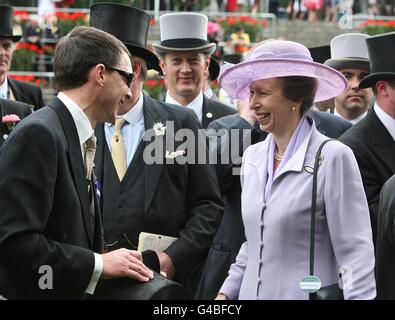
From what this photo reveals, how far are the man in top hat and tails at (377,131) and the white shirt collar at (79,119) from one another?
1.91 m

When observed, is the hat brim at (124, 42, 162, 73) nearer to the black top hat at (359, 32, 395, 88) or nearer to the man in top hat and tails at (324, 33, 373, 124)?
the black top hat at (359, 32, 395, 88)

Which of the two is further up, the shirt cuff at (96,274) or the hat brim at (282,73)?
the hat brim at (282,73)

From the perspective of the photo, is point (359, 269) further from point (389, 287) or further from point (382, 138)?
point (382, 138)

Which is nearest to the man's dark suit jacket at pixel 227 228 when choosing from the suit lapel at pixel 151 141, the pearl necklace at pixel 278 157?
the suit lapel at pixel 151 141

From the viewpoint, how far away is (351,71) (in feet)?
25.2

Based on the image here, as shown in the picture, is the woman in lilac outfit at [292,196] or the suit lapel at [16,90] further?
the suit lapel at [16,90]

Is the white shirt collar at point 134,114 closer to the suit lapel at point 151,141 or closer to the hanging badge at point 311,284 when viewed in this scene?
the suit lapel at point 151,141

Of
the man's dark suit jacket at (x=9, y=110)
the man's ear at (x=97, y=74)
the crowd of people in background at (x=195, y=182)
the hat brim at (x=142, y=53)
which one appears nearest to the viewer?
the crowd of people in background at (x=195, y=182)

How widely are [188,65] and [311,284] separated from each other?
12.0 feet

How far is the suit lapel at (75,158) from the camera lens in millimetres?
4371

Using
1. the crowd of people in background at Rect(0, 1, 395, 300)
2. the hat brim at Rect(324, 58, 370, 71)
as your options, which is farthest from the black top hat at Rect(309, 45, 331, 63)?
the crowd of people in background at Rect(0, 1, 395, 300)

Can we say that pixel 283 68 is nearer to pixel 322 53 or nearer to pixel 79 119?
pixel 79 119

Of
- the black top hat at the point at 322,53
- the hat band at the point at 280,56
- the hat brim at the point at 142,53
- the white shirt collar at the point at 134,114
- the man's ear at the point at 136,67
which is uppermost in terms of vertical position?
the hat band at the point at 280,56

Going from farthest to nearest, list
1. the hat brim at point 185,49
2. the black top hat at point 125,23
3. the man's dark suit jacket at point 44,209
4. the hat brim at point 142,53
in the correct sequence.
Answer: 1. the hat brim at point 185,49
2. the black top hat at point 125,23
3. the hat brim at point 142,53
4. the man's dark suit jacket at point 44,209
